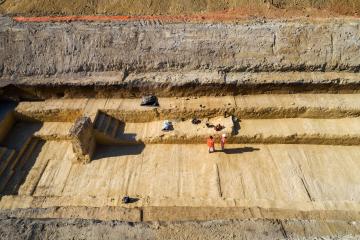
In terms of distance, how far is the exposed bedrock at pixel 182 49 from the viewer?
998 cm

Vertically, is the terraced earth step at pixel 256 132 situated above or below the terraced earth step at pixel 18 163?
above

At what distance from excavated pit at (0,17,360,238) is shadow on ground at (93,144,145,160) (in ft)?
0.09

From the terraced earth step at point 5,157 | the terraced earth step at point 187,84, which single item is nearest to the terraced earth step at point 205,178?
the terraced earth step at point 5,157

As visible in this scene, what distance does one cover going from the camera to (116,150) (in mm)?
8766

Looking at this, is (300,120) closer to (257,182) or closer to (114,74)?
(257,182)

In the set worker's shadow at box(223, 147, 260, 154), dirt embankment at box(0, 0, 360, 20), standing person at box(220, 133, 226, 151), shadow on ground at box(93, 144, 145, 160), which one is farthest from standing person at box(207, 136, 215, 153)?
dirt embankment at box(0, 0, 360, 20)

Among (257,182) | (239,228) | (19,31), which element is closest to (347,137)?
(257,182)

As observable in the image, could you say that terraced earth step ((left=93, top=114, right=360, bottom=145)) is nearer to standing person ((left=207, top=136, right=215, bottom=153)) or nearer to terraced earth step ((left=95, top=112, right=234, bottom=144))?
terraced earth step ((left=95, top=112, right=234, bottom=144))

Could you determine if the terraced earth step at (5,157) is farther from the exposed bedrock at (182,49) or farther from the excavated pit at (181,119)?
the exposed bedrock at (182,49)

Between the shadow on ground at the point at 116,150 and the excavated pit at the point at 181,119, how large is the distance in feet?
0.09

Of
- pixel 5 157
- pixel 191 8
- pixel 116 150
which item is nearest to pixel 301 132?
pixel 116 150

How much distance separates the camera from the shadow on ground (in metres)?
8.62

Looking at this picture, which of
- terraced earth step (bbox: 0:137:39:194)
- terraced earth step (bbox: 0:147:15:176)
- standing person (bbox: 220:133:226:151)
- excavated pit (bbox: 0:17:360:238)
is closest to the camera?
excavated pit (bbox: 0:17:360:238)

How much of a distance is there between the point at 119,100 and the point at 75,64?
1753mm
